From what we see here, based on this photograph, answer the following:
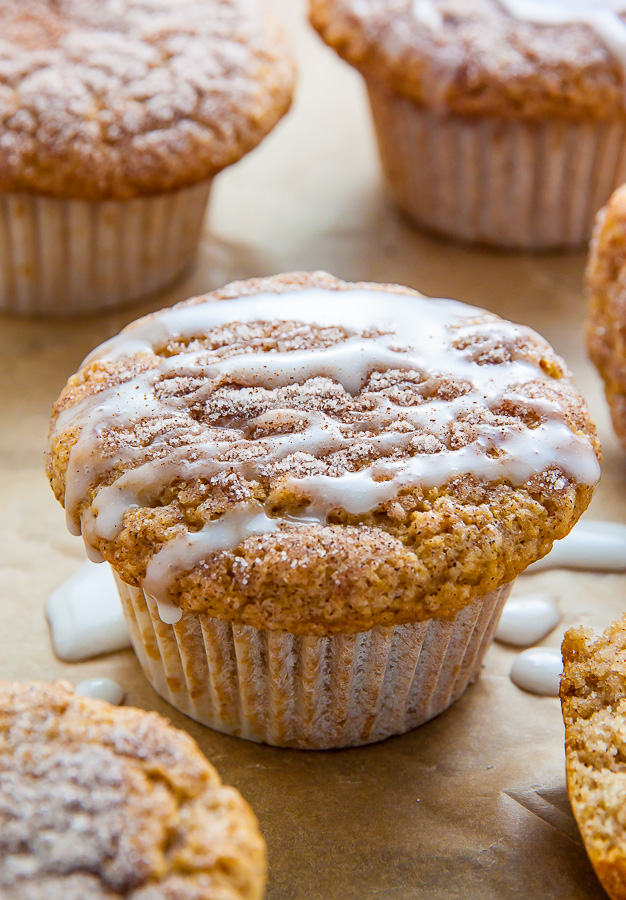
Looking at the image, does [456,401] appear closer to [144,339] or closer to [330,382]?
[330,382]

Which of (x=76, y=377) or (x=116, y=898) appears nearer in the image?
(x=116, y=898)

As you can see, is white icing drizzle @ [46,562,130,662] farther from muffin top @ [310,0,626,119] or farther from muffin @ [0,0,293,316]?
muffin top @ [310,0,626,119]

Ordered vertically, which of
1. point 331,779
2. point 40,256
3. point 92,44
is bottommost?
point 331,779

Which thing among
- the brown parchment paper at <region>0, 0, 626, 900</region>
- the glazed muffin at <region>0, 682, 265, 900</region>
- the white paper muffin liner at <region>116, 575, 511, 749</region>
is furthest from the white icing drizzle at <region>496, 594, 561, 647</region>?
the glazed muffin at <region>0, 682, 265, 900</region>

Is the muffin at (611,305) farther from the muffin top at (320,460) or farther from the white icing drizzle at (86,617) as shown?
the white icing drizzle at (86,617)

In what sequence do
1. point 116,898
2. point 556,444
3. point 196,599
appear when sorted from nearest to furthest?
point 116,898 → point 196,599 → point 556,444

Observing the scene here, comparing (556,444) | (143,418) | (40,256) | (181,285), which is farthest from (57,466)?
(181,285)
